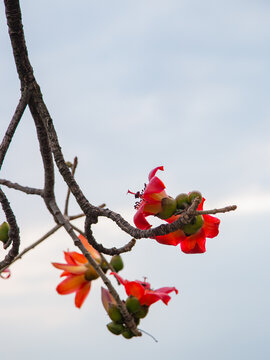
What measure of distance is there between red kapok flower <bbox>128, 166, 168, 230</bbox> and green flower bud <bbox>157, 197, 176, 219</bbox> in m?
0.01

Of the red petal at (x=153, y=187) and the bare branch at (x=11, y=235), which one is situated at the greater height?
the bare branch at (x=11, y=235)

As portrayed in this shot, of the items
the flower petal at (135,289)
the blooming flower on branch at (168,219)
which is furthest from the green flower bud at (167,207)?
the flower petal at (135,289)

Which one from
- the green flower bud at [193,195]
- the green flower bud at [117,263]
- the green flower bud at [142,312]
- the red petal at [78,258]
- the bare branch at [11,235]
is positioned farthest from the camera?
the red petal at [78,258]

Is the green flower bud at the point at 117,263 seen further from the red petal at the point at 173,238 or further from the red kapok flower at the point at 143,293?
the red petal at the point at 173,238

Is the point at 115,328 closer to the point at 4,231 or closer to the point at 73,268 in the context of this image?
the point at 73,268

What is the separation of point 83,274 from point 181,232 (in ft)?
2.15

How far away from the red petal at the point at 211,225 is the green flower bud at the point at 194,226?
92mm

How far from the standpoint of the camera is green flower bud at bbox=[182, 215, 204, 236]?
5.94 feet

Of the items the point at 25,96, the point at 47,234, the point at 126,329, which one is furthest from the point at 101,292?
the point at 25,96

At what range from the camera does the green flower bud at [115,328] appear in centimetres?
186

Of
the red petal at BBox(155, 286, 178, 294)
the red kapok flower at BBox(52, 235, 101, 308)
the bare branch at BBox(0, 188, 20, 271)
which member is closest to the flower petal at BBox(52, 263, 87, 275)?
the red kapok flower at BBox(52, 235, 101, 308)

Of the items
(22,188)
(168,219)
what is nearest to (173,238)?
(168,219)

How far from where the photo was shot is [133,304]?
1886 mm

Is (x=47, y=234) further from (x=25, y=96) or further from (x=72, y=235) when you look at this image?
(x=25, y=96)
